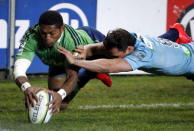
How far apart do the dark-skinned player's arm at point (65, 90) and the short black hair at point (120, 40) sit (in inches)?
31.3

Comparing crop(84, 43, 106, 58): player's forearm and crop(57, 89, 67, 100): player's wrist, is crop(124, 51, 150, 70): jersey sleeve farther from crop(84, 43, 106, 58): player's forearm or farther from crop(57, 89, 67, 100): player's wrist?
crop(84, 43, 106, 58): player's forearm

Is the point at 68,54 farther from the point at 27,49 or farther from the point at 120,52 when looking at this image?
the point at 27,49

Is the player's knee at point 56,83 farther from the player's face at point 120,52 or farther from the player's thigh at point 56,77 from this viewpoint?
the player's face at point 120,52

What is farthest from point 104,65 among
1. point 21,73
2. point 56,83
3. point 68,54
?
point 56,83

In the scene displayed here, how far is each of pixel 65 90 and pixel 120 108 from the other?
94.6 inches

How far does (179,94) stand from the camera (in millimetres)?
14195

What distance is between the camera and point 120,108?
40.1 ft

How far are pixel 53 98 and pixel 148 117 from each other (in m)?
2.06

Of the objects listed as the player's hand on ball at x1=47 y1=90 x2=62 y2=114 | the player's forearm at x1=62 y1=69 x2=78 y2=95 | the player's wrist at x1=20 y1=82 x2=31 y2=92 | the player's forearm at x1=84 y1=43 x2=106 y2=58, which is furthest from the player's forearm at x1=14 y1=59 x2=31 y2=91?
the player's forearm at x1=84 y1=43 x2=106 y2=58

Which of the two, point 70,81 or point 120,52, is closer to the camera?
point 120,52

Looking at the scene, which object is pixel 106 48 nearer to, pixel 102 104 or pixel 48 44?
pixel 48 44

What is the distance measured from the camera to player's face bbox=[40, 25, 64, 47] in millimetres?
10000

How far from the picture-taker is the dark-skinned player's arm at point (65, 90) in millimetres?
9711

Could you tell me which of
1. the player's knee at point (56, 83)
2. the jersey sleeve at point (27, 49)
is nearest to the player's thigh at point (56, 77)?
the player's knee at point (56, 83)
